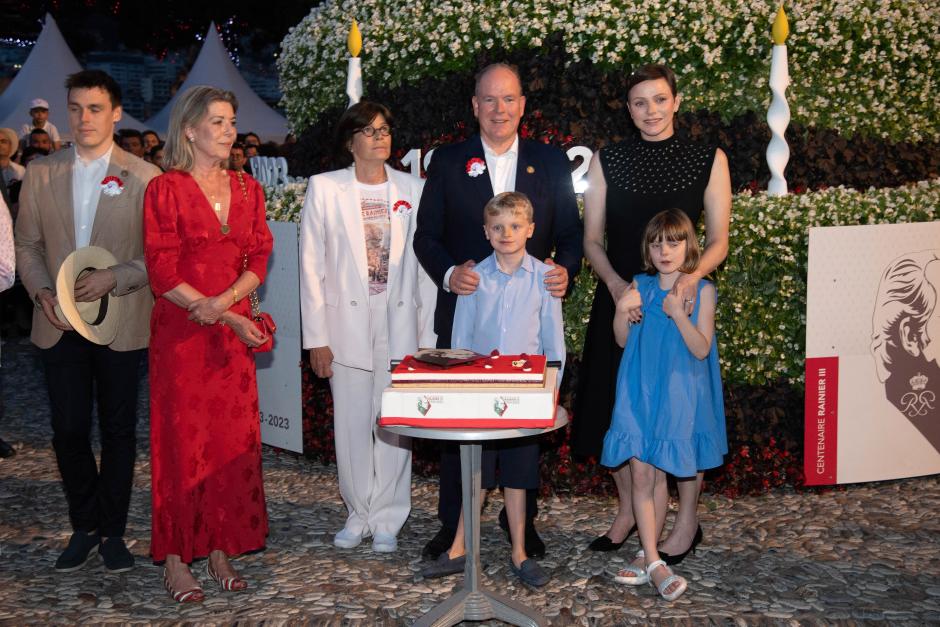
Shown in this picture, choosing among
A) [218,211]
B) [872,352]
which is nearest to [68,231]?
[218,211]

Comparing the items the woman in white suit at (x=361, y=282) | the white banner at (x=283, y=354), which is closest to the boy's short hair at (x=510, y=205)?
the woman in white suit at (x=361, y=282)

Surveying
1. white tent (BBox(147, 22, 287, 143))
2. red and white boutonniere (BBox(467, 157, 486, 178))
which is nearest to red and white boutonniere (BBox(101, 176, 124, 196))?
red and white boutonniere (BBox(467, 157, 486, 178))

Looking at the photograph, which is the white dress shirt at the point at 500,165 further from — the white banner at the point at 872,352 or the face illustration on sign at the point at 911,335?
the face illustration on sign at the point at 911,335

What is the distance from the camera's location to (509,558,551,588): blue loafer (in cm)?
532

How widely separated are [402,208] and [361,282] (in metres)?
0.47

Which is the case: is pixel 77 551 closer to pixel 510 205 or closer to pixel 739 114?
pixel 510 205

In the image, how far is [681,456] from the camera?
17.1 feet

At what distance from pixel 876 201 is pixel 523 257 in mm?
3071

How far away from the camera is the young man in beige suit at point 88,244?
17.7 feet

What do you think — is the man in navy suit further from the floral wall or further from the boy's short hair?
the floral wall

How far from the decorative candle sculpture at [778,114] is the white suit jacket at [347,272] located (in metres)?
2.69

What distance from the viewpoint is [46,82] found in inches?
829

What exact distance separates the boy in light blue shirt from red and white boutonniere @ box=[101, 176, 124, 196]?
73.1 inches

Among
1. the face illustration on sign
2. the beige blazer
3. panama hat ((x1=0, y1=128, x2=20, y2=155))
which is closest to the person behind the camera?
the beige blazer
